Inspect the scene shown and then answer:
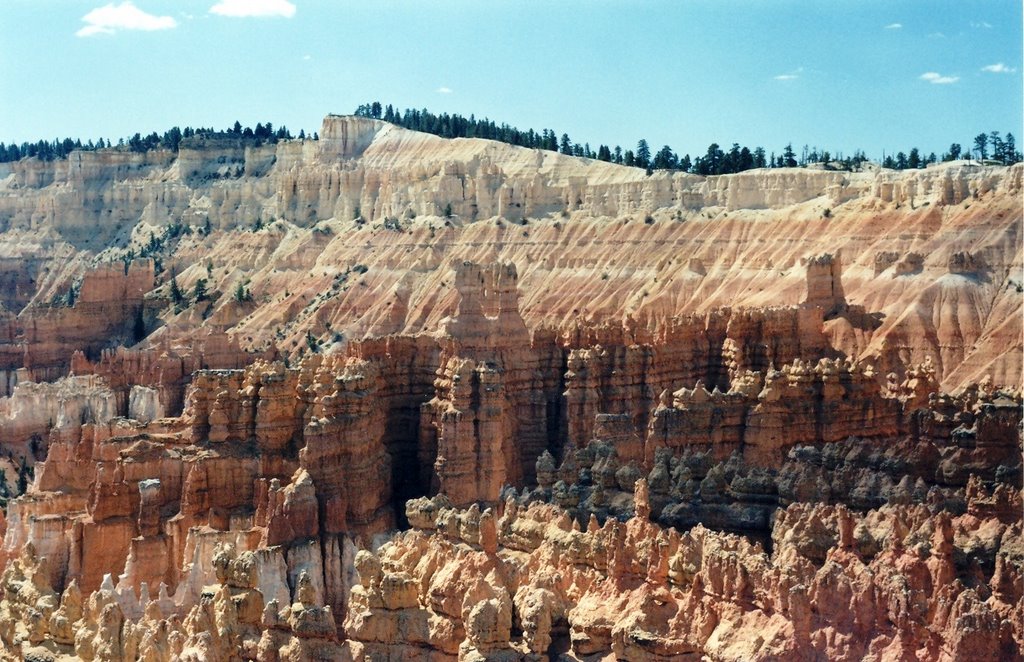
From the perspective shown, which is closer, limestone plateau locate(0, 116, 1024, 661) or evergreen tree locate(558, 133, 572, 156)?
limestone plateau locate(0, 116, 1024, 661)

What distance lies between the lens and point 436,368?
52.4 m

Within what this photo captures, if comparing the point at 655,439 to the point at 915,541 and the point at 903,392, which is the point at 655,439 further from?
the point at 915,541

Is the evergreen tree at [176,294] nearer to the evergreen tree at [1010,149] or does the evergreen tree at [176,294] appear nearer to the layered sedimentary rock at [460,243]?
the layered sedimentary rock at [460,243]

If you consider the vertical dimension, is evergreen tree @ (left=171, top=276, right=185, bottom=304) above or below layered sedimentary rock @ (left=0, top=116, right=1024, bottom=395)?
below

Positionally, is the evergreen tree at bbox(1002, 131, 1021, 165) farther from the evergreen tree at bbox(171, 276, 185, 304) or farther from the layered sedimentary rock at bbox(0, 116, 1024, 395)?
the evergreen tree at bbox(171, 276, 185, 304)

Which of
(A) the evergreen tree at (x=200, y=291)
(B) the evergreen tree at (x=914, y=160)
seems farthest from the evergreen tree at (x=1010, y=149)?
(A) the evergreen tree at (x=200, y=291)

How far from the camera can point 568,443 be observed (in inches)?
2019

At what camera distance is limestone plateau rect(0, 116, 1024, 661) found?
76.3 ft

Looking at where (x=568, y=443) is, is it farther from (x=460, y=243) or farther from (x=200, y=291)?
(x=200, y=291)

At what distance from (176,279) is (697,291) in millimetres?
59885

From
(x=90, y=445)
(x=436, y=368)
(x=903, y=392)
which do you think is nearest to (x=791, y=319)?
(x=903, y=392)

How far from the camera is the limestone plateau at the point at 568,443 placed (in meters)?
23.3

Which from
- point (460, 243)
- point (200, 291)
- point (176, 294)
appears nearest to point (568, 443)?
point (460, 243)

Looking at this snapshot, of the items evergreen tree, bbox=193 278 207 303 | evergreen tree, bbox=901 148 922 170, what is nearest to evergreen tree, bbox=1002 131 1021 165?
evergreen tree, bbox=901 148 922 170
